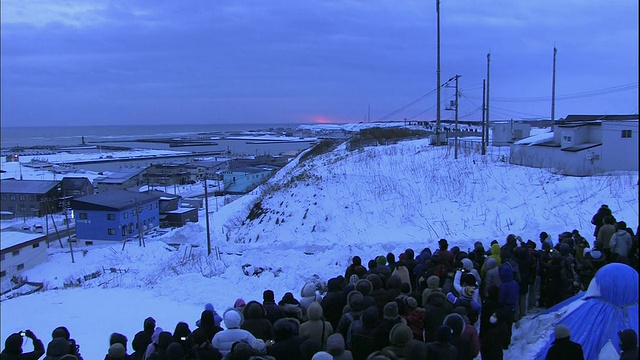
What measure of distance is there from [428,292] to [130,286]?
360 inches

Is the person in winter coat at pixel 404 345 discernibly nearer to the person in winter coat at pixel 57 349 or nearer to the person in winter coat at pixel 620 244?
the person in winter coat at pixel 57 349

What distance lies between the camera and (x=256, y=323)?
460 cm

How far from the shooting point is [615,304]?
4461 millimetres

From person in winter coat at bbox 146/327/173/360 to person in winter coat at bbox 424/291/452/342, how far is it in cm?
255

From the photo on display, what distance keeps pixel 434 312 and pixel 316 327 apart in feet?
4.12

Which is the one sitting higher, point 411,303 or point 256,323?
point 411,303

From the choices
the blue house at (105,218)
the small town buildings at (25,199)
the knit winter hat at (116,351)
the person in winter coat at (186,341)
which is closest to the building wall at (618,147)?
the person in winter coat at (186,341)

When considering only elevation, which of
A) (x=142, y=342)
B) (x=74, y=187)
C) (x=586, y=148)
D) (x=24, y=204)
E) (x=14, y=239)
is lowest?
(x=24, y=204)

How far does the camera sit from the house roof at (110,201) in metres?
38.4

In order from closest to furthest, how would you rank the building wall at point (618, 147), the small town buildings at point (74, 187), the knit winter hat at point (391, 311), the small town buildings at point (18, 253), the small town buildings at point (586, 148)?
1. the knit winter hat at point (391, 311)
2. the building wall at point (618, 147)
3. the small town buildings at point (586, 148)
4. the small town buildings at point (18, 253)
5. the small town buildings at point (74, 187)

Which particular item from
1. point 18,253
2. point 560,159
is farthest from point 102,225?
point 560,159

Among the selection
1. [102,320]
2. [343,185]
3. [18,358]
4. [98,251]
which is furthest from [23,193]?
[18,358]

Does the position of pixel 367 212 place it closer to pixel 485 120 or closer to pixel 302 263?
pixel 302 263

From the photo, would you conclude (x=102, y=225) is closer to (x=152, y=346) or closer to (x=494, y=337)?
(x=152, y=346)
